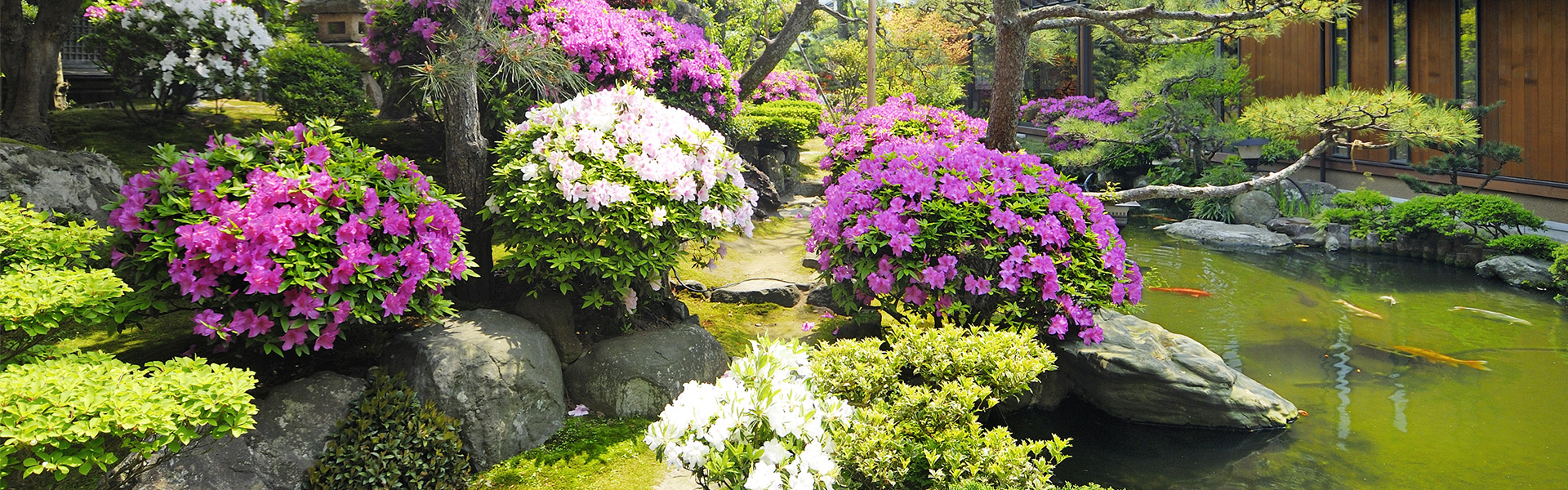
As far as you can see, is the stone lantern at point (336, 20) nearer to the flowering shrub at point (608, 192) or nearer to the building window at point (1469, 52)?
the flowering shrub at point (608, 192)

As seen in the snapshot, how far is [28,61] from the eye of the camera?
544 centimetres

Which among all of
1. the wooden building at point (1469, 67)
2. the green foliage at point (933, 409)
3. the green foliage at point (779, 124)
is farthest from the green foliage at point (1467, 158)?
the green foliage at point (933, 409)

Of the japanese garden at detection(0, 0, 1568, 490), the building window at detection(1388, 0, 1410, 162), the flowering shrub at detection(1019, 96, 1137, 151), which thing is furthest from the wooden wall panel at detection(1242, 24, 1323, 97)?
the japanese garden at detection(0, 0, 1568, 490)

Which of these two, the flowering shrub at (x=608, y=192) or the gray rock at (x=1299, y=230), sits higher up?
the flowering shrub at (x=608, y=192)

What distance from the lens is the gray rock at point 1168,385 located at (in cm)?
479

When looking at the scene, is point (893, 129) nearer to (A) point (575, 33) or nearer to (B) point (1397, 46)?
(A) point (575, 33)

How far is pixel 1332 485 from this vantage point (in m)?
4.19

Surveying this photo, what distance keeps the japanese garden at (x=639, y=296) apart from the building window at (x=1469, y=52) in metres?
1.95

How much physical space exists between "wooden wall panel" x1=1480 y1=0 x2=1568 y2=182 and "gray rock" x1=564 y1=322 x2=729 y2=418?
1049 cm

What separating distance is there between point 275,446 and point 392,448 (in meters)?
0.40

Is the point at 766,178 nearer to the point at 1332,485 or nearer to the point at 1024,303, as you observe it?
the point at 1024,303

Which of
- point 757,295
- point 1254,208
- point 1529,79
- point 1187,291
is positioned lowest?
point 1187,291

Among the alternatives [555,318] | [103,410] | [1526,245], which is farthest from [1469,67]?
[103,410]

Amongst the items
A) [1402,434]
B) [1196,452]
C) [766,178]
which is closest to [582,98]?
[1196,452]
